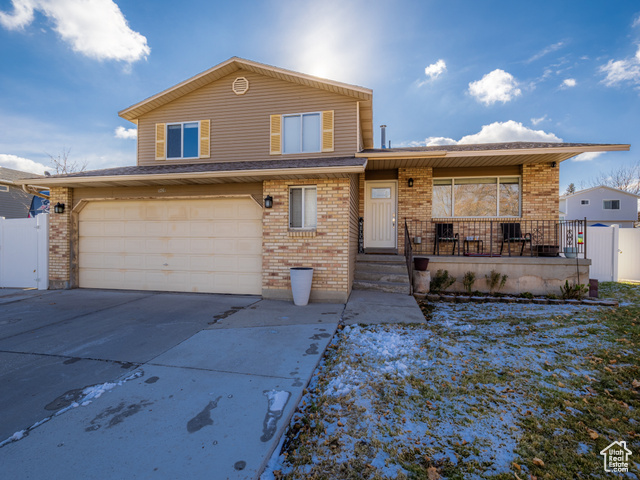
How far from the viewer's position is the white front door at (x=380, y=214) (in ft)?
30.8

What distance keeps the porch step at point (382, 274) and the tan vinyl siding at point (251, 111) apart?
10.3ft

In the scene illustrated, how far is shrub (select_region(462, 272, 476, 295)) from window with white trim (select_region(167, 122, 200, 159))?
8.62 meters

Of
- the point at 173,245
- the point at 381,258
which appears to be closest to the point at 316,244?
the point at 381,258

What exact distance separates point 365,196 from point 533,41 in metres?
7.19

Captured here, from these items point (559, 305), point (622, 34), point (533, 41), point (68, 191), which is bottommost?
point (559, 305)

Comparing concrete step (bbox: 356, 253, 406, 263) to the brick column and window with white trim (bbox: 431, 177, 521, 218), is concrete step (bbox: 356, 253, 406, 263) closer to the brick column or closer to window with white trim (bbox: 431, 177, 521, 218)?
the brick column

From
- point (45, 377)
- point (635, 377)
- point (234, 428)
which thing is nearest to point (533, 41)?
point (635, 377)

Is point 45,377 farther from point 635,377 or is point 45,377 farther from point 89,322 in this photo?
point 635,377

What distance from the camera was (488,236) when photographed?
8.95 meters

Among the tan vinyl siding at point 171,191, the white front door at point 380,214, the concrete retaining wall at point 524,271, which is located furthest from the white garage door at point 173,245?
the concrete retaining wall at point 524,271

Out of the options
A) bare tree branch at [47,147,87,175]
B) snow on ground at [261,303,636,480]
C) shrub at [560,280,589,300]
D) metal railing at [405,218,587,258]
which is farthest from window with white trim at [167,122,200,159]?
bare tree branch at [47,147,87,175]

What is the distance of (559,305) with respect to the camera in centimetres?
659

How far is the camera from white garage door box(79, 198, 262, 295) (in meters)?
7.30

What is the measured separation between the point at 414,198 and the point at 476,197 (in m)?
2.02
